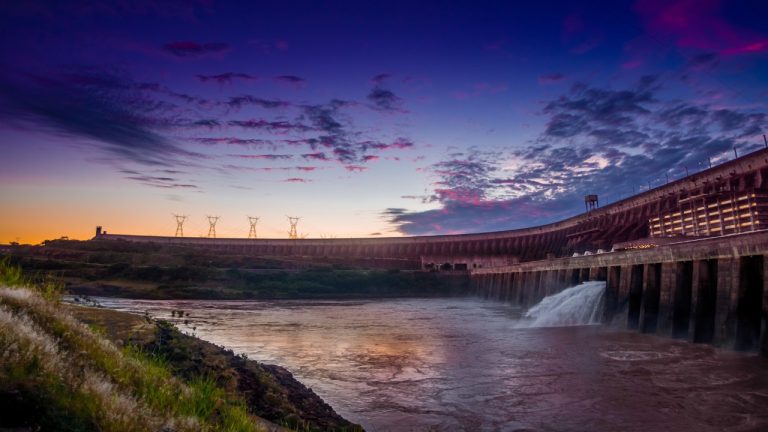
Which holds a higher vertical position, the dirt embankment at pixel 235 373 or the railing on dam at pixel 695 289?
the railing on dam at pixel 695 289

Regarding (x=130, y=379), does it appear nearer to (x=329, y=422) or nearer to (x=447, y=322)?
(x=329, y=422)

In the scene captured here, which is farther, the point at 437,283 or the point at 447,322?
the point at 437,283

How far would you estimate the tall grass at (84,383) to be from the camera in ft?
11.8

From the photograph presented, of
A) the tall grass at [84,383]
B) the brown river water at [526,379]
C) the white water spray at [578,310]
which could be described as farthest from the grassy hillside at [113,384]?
the white water spray at [578,310]

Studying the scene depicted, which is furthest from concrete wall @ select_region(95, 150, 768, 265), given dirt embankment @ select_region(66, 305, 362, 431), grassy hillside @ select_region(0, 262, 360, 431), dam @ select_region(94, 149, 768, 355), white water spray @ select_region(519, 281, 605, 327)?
grassy hillside @ select_region(0, 262, 360, 431)

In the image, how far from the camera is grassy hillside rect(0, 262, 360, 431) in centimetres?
353

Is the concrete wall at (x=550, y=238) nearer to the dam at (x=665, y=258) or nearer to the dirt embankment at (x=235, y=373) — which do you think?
the dam at (x=665, y=258)

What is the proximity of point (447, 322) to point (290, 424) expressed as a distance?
19.4 metres

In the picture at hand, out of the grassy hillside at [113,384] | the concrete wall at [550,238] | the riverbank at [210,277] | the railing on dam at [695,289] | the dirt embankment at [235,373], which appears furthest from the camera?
the riverbank at [210,277]

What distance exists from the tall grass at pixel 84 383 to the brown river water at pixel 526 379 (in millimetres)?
3289

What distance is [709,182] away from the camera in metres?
34.4

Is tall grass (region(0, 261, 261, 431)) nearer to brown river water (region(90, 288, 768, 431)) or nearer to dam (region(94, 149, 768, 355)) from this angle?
brown river water (region(90, 288, 768, 431))

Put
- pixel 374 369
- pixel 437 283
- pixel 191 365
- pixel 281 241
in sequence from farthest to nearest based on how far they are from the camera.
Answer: pixel 281 241 < pixel 437 283 < pixel 374 369 < pixel 191 365

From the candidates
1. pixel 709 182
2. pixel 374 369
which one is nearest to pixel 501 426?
pixel 374 369
